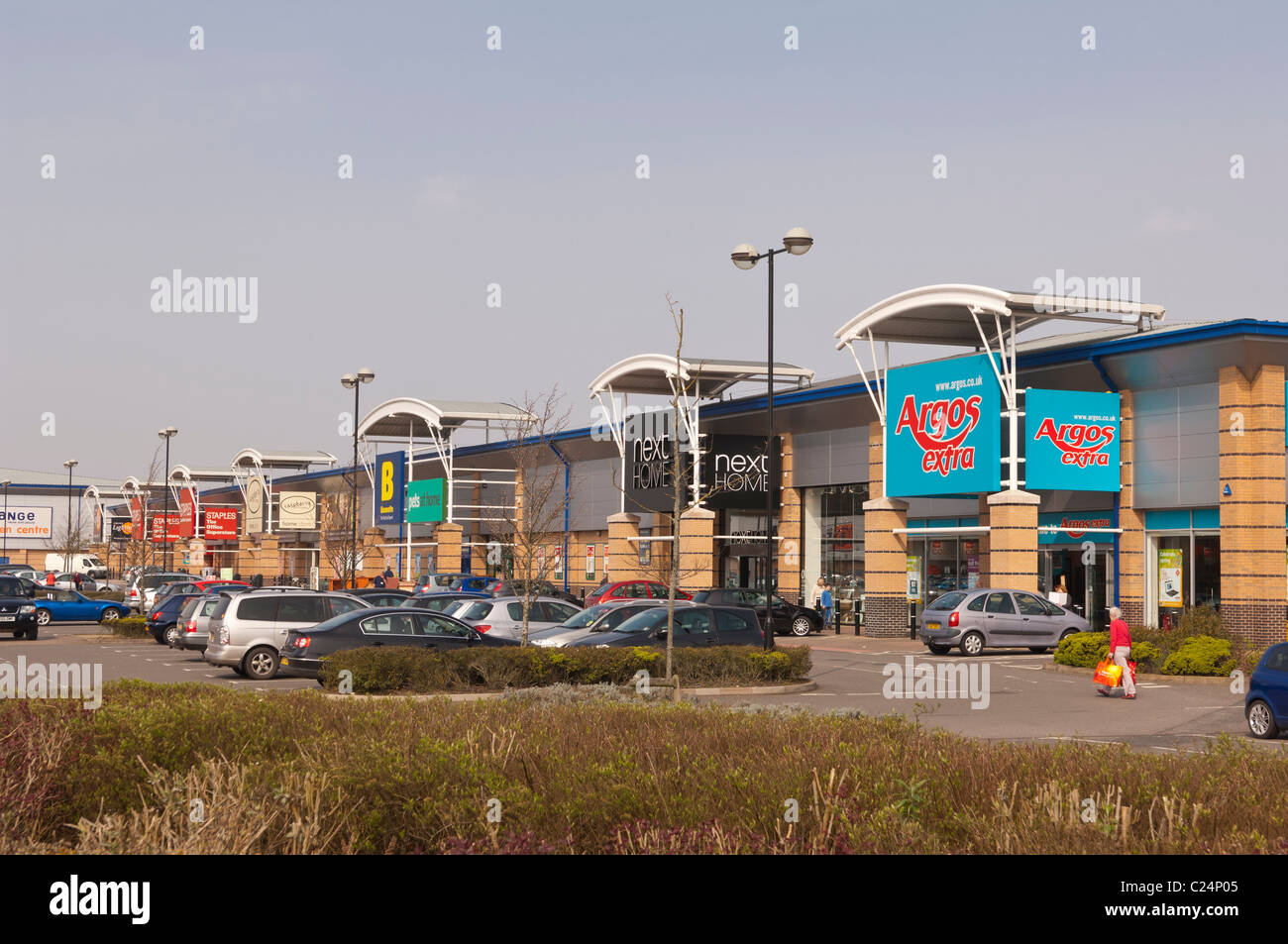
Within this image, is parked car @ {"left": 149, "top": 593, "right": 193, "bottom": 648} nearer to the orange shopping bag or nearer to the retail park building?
the retail park building

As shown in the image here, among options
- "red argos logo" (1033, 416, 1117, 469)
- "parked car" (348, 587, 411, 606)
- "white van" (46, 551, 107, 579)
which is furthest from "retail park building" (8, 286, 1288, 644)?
"white van" (46, 551, 107, 579)

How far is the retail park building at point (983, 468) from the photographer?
31625mm

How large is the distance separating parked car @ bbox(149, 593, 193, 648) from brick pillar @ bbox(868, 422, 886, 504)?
20548 millimetres

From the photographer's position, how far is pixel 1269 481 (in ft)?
102

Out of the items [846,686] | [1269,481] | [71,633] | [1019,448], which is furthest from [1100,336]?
[71,633]

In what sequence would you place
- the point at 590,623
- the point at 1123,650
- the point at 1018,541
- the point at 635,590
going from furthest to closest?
the point at 635,590 < the point at 1018,541 < the point at 590,623 < the point at 1123,650

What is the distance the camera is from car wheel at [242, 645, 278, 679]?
24688 millimetres

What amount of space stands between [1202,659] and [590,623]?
1168 centimetres

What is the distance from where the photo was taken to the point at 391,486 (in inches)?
2744

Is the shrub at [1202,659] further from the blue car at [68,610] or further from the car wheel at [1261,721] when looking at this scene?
the blue car at [68,610]

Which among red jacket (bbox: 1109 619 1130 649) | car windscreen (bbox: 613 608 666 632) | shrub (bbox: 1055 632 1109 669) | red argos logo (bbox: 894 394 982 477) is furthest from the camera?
red argos logo (bbox: 894 394 982 477)

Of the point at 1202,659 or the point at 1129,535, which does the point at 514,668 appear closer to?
the point at 1202,659

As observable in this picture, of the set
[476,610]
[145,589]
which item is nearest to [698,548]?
[476,610]
